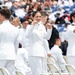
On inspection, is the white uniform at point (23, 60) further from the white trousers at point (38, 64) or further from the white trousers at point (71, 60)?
the white trousers at point (71, 60)

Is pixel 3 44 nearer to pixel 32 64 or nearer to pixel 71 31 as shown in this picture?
pixel 32 64

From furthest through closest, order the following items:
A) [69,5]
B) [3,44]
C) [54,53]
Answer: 1. [69,5]
2. [54,53]
3. [3,44]

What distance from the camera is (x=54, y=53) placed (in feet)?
40.6

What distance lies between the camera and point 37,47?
10.6m

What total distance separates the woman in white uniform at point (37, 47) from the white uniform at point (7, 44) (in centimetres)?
120

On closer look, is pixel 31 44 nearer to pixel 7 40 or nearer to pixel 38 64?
pixel 38 64

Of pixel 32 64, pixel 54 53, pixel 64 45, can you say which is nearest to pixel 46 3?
pixel 64 45

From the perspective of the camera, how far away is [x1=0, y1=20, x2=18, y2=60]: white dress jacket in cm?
908

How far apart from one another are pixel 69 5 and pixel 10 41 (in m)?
16.1

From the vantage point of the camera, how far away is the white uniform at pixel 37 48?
1055 centimetres

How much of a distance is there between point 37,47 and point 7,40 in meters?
1.59

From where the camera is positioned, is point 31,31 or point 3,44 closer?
point 3,44

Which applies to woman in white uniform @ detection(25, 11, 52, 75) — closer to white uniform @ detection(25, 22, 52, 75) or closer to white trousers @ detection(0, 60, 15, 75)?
white uniform @ detection(25, 22, 52, 75)

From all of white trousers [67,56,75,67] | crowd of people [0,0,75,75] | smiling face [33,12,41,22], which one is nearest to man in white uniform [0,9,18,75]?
crowd of people [0,0,75,75]
